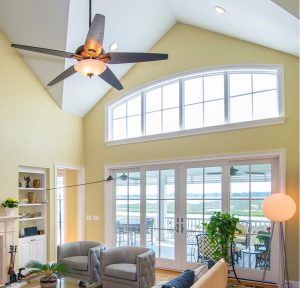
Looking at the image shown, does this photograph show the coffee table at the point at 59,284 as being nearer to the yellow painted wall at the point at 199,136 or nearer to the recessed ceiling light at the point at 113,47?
the yellow painted wall at the point at 199,136

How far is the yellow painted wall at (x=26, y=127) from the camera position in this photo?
19.0ft

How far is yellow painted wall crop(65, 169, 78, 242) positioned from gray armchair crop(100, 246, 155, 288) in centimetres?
286

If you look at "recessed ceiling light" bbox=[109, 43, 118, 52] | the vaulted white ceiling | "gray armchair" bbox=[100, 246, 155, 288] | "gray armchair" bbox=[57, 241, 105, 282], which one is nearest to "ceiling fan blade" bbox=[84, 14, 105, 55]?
the vaulted white ceiling

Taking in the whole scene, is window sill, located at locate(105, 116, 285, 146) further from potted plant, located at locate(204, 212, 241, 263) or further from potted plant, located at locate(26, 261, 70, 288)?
potted plant, located at locate(26, 261, 70, 288)

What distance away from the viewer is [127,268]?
468 cm

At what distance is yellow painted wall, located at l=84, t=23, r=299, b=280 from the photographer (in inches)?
199

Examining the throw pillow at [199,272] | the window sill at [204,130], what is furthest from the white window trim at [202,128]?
the throw pillow at [199,272]

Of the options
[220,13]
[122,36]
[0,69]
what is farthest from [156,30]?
[0,69]

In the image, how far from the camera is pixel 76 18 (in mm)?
5188

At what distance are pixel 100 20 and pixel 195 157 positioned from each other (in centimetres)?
349

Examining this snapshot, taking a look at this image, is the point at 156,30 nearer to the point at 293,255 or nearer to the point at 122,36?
the point at 122,36

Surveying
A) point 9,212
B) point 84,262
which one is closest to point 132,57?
point 84,262

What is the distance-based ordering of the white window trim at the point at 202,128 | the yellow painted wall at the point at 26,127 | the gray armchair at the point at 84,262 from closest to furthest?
the gray armchair at the point at 84,262 < the white window trim at the point at 202,128 < the yellow painted wall at the point at 26,127

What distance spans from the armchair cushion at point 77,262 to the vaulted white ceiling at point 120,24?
10.8ft
